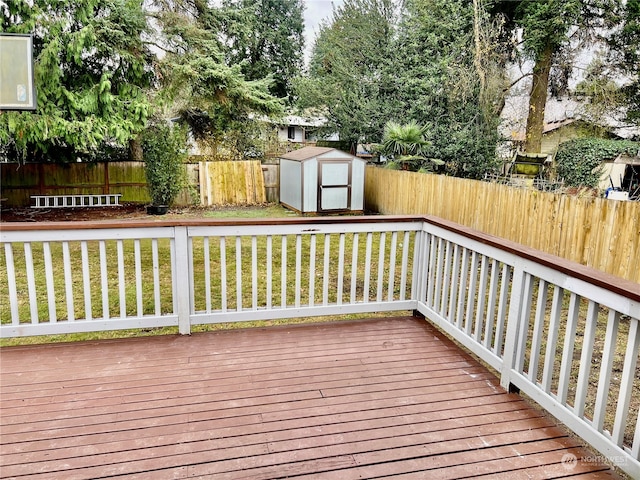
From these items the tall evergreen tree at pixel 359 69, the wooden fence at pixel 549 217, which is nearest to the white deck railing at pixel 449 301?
the wooden fence at pixel 549 217

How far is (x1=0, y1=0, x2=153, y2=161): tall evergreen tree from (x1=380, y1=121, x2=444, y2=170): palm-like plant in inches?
214

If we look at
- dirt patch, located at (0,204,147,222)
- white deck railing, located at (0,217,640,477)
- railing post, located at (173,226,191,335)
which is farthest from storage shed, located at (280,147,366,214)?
railing post, located at (173,226,191,335)

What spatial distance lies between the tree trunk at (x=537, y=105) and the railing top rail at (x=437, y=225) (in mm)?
11407

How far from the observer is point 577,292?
204 cm

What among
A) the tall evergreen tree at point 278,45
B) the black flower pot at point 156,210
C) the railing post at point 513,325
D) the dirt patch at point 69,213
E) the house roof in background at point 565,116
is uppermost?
the tall evergreen tree at point 278,45

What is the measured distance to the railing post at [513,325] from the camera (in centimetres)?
244

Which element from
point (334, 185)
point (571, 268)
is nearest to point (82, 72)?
point (334, 185)

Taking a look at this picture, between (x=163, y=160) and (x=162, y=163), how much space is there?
0.07 m

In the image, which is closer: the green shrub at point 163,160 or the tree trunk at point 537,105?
the green shrub at point 163,160

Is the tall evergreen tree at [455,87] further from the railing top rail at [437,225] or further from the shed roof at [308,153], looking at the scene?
the railing top rail at [437,225]

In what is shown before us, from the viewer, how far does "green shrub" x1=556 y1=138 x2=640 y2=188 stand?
11297 mm

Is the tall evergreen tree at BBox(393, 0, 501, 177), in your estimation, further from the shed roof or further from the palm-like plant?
the shed roof

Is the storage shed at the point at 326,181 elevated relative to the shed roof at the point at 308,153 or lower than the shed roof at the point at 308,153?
lower

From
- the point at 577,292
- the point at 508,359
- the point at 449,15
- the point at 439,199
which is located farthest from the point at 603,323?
the point at 449,15
